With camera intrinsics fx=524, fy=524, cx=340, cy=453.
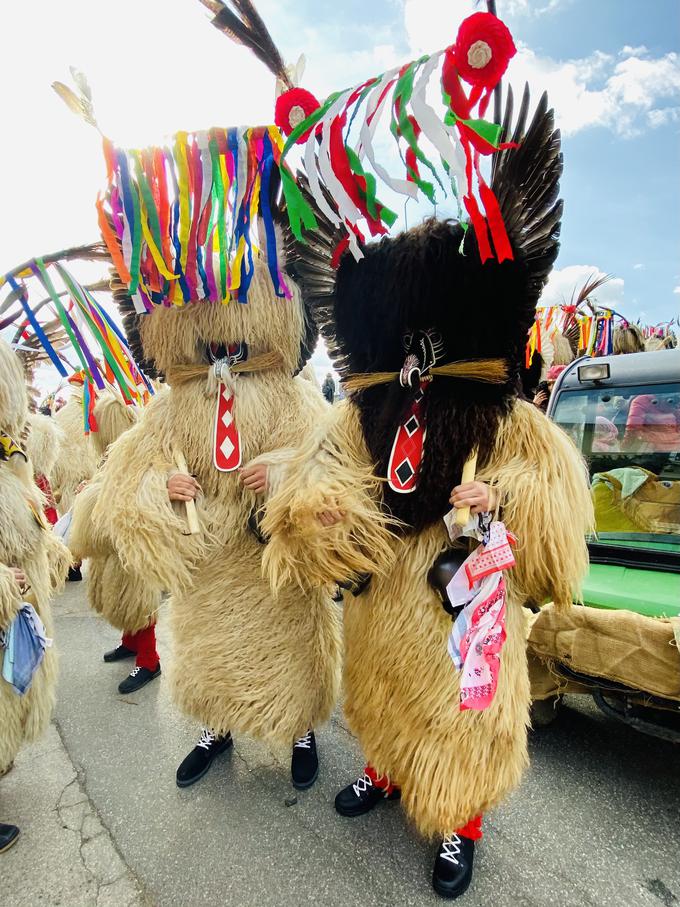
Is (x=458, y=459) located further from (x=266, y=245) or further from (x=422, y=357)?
(x=266, y=245)

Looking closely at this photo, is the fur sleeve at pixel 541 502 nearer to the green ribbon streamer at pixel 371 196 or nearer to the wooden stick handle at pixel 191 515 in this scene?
the green ribbon streamer at pixel 371 196

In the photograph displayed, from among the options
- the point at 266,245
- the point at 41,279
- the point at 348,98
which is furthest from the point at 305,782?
the point at 348,98

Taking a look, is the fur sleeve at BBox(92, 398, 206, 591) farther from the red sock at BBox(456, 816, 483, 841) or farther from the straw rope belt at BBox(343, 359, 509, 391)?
the red sock at BBox(456, 816, 483, 841)

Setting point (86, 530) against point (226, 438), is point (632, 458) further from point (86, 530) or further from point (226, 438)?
point (86, 530)

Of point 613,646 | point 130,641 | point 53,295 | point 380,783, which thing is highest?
point 53,295

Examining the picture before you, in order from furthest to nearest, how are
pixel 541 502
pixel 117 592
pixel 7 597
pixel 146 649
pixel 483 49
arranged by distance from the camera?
pixel 146 649, pixel 117 592, pixel 7 597, pixel 541 502, pixel 483 49

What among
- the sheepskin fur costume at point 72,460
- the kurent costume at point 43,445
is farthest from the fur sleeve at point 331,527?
the sheepskin fur costume at point 72,460

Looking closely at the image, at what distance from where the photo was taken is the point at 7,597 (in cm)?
162

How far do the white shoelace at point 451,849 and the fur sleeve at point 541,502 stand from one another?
0.75 meters

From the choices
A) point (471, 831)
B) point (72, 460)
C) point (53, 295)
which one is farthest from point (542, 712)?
point (72, 460)

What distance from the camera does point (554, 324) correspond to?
561 centimetres

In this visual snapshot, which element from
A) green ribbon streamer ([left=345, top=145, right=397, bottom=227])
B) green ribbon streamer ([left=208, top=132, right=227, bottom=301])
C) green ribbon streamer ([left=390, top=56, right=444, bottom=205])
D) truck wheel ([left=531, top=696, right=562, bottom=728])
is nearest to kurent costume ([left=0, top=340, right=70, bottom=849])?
green ribbon streamer ([left=208, top=132, right=227, bottom=301])

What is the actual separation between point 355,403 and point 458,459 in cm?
38

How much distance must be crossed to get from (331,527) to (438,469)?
34 cm
